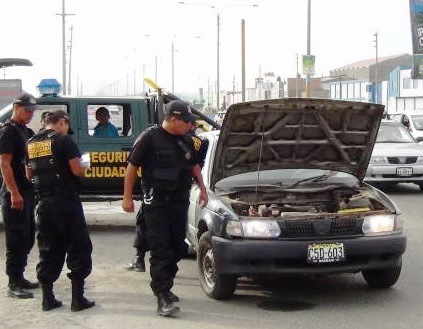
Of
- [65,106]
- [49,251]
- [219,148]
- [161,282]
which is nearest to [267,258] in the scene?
[161,282]

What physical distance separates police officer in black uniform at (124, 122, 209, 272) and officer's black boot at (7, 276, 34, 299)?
1199mm

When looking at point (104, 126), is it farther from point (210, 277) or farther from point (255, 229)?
point (255, 229)

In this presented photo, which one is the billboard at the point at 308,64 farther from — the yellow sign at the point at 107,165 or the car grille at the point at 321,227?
the car grille at the point at 321,227

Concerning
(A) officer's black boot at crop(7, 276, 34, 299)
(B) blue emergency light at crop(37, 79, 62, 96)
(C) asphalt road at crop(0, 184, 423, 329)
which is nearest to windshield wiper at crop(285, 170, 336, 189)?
(C) asphalt road at crop(0, 184, 423, 329)

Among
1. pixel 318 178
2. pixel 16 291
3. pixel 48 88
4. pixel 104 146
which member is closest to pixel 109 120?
pixel 104 146

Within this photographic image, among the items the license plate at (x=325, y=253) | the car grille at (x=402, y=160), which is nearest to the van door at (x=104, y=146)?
the license plate at (x=325, y=253)

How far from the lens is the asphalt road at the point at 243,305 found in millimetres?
5137

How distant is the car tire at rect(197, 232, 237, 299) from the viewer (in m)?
5.59

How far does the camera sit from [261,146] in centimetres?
A: 639

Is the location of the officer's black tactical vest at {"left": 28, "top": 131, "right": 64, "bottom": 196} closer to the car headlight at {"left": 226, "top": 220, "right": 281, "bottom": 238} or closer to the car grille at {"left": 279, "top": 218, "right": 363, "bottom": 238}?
the car headlight at {"left": 226, "top": 220, "right": 281, "bottom": 238}

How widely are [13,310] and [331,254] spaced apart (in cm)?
269

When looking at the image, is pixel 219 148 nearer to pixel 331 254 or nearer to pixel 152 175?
pixel 152 175

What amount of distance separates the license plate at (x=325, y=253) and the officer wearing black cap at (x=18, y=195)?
2.52m

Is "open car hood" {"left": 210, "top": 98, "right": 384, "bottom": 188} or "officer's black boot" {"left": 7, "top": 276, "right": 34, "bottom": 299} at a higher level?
"open car hood" {"left": 210, "top": 98, "right": 384, "bottom": 188}
